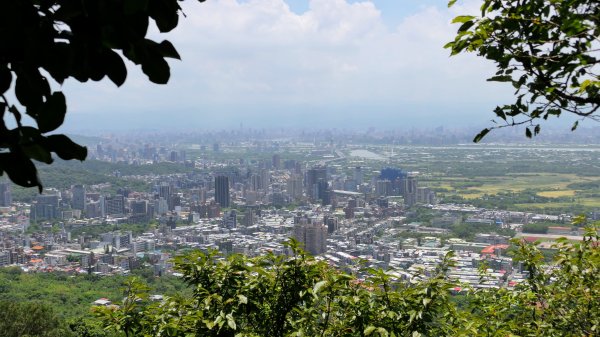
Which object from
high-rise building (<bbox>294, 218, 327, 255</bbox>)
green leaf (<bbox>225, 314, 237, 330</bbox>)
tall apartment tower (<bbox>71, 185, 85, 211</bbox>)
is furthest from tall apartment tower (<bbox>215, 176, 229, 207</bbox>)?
green leaf (<bbox>225, 314, 237, 330</bbox>)

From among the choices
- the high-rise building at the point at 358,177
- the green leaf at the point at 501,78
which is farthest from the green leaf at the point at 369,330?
the high-rise building at the point at 358,177

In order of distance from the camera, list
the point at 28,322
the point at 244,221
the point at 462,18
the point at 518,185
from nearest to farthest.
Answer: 1. the point at 462,18
2. the point at 28,322
3. the point at 244,221
4. the point at 518,185

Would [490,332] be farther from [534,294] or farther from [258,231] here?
[258,231]

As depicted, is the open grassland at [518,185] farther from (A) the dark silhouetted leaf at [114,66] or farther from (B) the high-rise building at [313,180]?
(A) the dark silhouetted leaf at [114,66]

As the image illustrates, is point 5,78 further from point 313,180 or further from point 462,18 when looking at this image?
point 313,180

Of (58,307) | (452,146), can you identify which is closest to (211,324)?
(58,307)

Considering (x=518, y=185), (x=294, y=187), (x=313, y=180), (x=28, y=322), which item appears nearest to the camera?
(x=28, y=322)

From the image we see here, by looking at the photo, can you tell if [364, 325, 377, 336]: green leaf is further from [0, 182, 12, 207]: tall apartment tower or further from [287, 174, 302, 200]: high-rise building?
[0, 182, 12, 207]: tall apartment tower

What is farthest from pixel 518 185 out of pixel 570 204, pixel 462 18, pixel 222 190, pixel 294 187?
pixel 462 18
